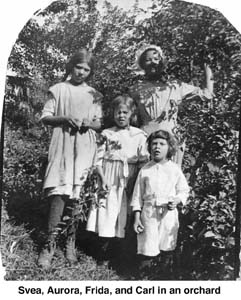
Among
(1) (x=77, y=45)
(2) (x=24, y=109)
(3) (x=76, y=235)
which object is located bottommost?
(3) (x=76, y=235)

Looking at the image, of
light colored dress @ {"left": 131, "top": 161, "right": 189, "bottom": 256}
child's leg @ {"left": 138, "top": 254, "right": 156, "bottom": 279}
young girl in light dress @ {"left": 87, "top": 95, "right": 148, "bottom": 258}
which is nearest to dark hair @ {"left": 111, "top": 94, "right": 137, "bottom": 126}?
young girl in light dress @ {"left": 87, "top": 95, "right": 148, "bottom": 258}

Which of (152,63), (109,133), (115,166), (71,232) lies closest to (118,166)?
(115,166)

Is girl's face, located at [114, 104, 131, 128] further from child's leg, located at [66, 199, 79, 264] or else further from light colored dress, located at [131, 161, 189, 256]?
child's leg, located at [66, 199, 79, 264]

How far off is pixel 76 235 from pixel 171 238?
0.43 metres

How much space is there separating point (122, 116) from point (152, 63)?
275mm

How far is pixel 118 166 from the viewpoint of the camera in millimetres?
2994

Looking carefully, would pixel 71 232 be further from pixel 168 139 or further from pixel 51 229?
pixel 168 139

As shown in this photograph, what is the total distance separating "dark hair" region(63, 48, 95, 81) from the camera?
298 centimetres

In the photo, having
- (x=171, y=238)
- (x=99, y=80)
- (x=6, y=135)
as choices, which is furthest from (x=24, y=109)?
(x=171, y=238)

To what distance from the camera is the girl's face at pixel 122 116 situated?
9.78 feet

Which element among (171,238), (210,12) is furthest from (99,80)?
(171,238)

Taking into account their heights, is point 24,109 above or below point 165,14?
below

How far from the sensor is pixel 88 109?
9.78ft
